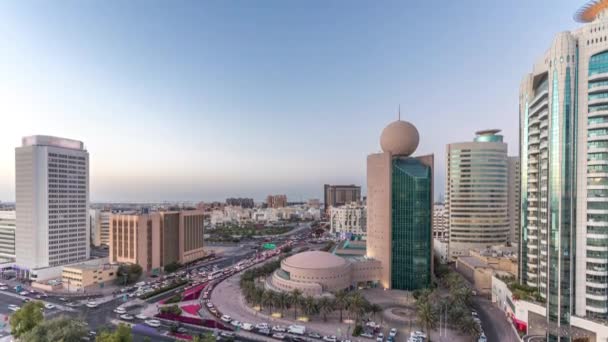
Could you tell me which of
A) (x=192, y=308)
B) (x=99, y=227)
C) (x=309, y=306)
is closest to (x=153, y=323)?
(x=192, y=308)

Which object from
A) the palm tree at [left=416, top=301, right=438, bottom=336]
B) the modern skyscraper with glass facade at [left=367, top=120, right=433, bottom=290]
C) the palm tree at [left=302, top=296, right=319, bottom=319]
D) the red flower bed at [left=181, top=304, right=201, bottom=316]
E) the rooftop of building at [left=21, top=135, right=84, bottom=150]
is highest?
the rooftop of building at [left=21, top=135, right=84, bottom=150]

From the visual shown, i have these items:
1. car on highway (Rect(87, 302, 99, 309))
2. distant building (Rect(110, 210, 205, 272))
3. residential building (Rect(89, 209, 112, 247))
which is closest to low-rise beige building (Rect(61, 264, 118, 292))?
distant building (Rect(110, 210, 205, 272))

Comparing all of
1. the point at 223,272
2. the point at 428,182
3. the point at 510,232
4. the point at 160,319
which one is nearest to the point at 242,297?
the point at 160,319

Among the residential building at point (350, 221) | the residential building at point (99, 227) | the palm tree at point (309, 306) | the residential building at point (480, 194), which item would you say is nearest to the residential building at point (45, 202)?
the residential building at point (99, 227)

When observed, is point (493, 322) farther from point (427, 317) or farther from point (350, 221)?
point (350, 221)

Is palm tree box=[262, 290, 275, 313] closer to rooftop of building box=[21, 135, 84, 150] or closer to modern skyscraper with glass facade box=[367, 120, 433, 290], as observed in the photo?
modern skyscraper with glass facade box=[367, 120, 433, 290]

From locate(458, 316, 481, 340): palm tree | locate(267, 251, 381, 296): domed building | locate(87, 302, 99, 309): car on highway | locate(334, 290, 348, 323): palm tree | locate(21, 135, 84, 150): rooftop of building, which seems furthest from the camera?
locate(21, 135, 84, 150): rooftop of building

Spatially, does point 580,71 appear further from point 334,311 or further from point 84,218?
point 84,218
